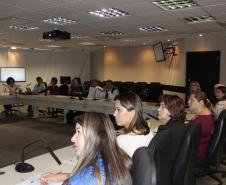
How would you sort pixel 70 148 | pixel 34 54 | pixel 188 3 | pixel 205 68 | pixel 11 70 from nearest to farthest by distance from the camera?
pixel 70 148 → pixel 188 3 → pixel 205 68 → pixel 11 70 → pixel 34 54

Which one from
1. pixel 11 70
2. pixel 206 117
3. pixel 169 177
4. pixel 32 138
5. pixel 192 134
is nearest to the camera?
pixel 169 177

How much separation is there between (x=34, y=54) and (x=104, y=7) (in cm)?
974

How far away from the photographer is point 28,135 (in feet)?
21.2

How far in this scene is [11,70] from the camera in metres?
12.7

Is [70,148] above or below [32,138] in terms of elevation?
above

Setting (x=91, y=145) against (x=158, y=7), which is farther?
(x=158, y=7)

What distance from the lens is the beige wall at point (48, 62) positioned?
13330mm

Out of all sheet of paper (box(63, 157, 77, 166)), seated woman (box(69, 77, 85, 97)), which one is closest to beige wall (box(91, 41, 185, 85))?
seated woman (box(69, 77, 85, 97))

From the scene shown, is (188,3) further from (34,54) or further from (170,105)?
(34,54)

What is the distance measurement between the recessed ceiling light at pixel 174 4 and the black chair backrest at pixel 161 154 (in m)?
3.50

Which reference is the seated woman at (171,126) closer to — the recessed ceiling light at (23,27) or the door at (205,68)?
the recessed ceiling light at (23,27)

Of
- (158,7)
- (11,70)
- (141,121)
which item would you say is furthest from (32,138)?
(11,70)

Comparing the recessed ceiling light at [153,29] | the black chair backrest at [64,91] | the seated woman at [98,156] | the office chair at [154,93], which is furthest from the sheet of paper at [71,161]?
the office chair at [154,93]

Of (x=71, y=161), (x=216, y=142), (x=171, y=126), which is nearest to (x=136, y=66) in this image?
(x=216, y=142)
